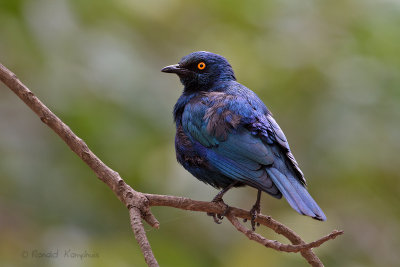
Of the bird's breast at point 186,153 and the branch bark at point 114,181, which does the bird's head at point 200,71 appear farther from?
the branch bark at point 114,181

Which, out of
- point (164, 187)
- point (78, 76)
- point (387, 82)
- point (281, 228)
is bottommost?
point (281, 228)

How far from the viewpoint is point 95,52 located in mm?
5027

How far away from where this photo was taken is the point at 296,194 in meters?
3.66

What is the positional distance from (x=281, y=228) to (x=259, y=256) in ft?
2.74

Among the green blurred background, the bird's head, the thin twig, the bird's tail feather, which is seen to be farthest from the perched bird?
the thin twig

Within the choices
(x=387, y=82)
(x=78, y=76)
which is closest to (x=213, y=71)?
(x=78, y=76)

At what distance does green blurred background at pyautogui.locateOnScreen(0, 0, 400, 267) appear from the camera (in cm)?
455

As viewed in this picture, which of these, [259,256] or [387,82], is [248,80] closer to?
[387,82]

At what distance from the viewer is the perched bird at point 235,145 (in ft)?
12.7

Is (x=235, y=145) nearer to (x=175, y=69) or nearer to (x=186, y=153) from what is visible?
(x=186, y=153)

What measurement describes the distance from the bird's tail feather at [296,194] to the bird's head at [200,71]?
1346 millimetres

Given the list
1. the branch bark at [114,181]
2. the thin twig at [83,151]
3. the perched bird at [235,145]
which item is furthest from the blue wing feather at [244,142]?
the thin twig at [83,151]

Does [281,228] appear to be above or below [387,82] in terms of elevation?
below

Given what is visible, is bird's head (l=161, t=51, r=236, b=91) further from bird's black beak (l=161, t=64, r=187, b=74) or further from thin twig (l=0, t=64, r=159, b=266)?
thin twig (l=0, t=64, r=159, b=266)
